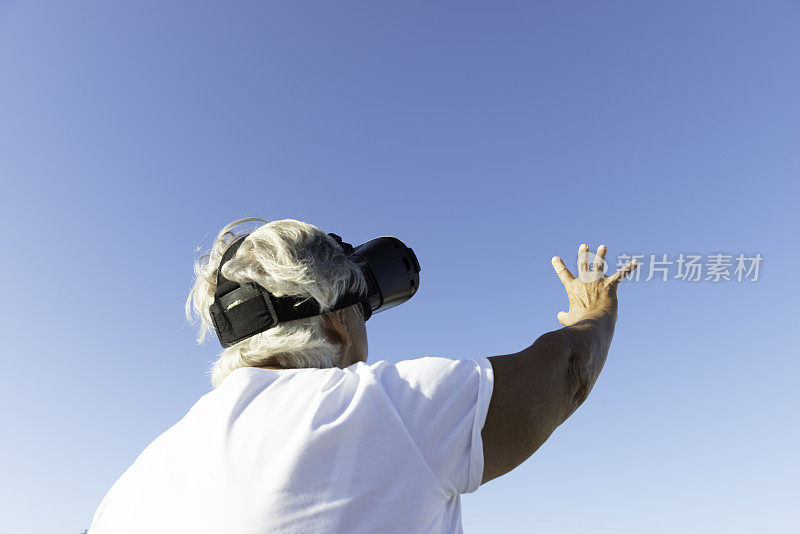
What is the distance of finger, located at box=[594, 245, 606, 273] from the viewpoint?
320 cm

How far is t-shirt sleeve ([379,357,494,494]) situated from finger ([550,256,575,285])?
165 centimetres

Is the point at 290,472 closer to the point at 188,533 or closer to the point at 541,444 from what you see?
the point at 188,533

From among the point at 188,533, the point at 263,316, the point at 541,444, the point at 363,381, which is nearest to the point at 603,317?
the point at 541,444

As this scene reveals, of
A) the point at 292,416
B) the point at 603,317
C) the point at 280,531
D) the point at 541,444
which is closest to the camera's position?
the point at 280,531

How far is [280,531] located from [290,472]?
0.55ft

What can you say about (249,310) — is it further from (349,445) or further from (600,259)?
(600,259)

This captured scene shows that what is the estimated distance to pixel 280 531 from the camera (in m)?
1.63

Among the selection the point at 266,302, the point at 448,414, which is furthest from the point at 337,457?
the point at 266,302

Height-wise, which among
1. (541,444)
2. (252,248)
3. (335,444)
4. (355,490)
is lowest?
(541,444)

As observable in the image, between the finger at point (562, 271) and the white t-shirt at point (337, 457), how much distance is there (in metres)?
1.60

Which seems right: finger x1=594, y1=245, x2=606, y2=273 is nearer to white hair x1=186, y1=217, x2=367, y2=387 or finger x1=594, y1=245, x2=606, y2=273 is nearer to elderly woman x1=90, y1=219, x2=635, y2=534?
elderly woman x1=90, y1=219, x2=635, y2=534

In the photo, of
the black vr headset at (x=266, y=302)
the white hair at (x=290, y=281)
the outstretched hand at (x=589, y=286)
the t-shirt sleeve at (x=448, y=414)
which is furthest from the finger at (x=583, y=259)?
the t-shirt sleeve at (x=448, y=414)

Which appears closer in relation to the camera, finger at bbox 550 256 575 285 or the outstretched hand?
the outstretched hand

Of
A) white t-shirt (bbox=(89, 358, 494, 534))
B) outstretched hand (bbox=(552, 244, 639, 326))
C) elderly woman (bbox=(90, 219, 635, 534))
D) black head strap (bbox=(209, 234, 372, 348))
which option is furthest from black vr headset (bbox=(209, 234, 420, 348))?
outstretched hand (bbox=(552, 244, 639, 326))
